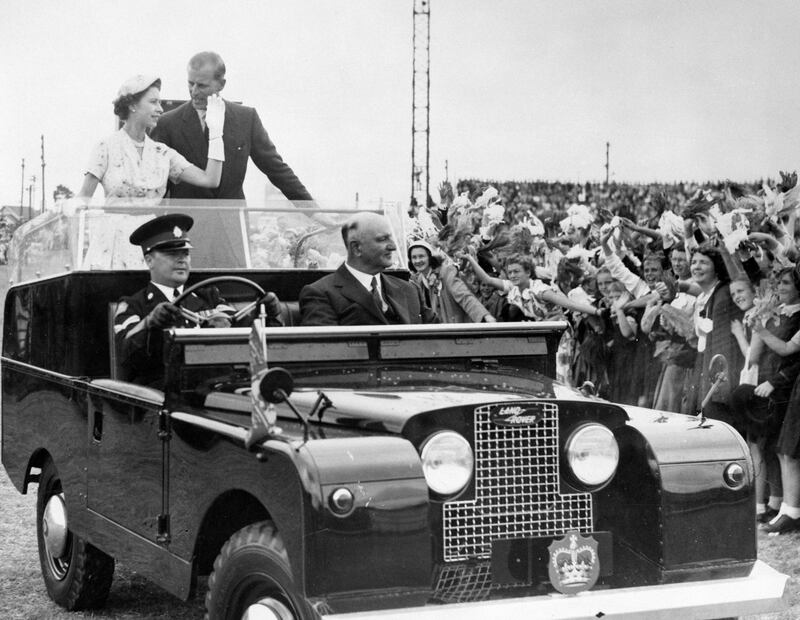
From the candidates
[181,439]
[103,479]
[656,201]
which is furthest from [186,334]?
[656,201]

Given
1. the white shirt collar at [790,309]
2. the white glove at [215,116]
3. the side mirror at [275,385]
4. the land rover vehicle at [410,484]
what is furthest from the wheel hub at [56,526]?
the white shirt collar at [790,309]

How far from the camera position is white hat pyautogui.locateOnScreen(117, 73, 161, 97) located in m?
7.03

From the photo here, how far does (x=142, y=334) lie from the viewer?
570 centimetres

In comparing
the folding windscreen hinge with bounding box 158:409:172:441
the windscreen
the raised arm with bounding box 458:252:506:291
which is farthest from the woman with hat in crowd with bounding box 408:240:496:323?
the folding windscreen hinge with bounding box 158:409:172:441

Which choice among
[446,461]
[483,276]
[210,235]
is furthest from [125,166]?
[483,276]

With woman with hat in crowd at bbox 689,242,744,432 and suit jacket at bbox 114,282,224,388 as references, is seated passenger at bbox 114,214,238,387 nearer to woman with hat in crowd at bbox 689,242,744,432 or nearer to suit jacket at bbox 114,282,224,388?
suit jacket at bbox 114,282,224,388

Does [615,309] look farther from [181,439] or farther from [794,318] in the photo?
[181,439]

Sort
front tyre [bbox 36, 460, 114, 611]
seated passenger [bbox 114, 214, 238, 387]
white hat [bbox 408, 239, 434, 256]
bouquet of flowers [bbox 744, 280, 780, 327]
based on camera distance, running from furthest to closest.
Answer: white hat [bbox 408, 239, 434, 256]
bouquet of flowers [bbox 744, 280, 780, 327]
front tyre [bbox 36, 460, 114, 611]
seated passenger [bbox 114, 214, 238, 387]

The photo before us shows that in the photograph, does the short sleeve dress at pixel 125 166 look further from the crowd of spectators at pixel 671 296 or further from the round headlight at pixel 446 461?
the round headlight at pixel 446 461

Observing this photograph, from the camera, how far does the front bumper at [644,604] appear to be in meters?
4.03

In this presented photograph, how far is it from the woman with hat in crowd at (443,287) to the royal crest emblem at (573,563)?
20.4 ft

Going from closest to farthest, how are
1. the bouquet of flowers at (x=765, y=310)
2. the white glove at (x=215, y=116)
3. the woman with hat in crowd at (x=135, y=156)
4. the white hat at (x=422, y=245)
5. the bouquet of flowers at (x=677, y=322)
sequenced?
the woman with hat in crowd at (x=135, y=156), the white glove at (x=215, y=116), the bouquet of flowers at (x=765, y=310), the bouquet of flowers at (x=677, y=322), the white hat at (x=422, y=245)

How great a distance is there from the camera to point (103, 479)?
5988 millimetres

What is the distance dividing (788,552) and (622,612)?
12.1 feet
